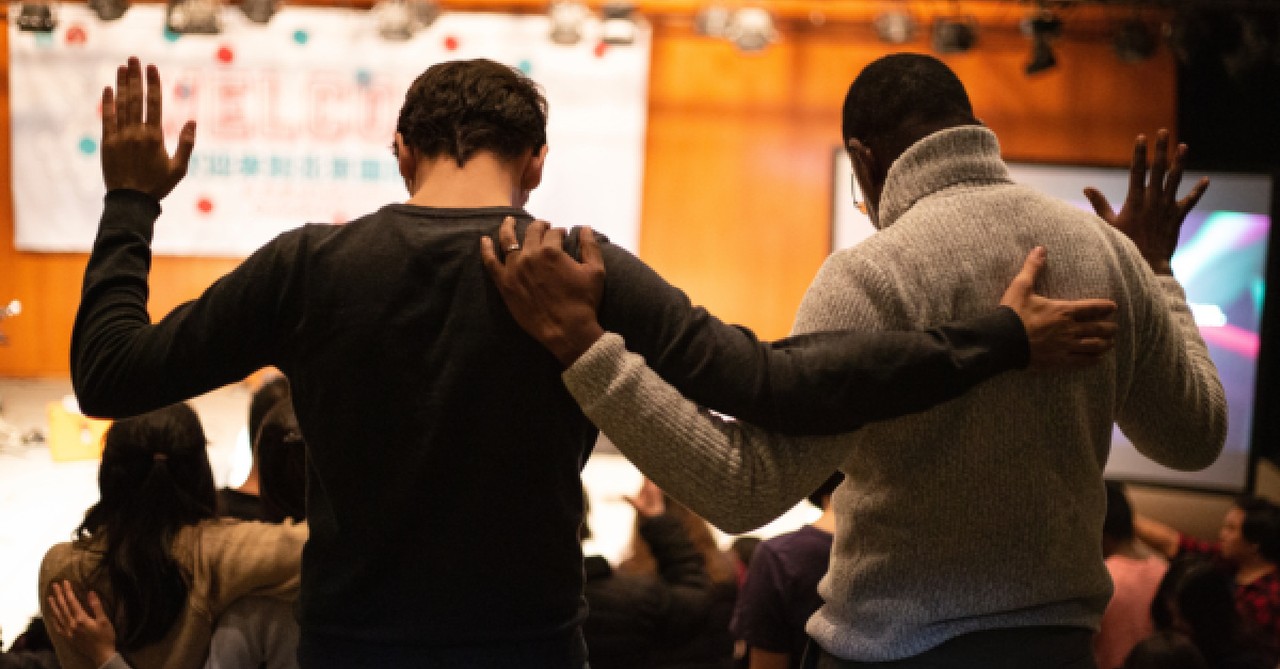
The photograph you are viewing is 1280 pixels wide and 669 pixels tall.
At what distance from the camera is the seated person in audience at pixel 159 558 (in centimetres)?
207

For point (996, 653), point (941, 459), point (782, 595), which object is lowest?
point (782, 595)

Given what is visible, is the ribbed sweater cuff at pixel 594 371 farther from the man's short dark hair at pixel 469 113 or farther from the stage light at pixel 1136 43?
the stage light at pixel 1136 43

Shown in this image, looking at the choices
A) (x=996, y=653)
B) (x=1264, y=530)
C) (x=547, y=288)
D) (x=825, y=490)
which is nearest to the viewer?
(x=547, y=288)

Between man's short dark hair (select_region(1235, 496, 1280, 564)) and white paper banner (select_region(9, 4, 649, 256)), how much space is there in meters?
3.61

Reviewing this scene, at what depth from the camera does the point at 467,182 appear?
1.34 m

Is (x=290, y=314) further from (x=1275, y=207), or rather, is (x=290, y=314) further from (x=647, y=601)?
(x=1275, y=207)

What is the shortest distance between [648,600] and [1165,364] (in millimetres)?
1140

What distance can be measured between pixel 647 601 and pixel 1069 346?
3.96ft

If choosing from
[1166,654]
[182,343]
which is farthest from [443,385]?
[1166,654]

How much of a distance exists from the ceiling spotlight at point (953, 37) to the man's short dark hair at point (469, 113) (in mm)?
4949

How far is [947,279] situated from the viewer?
136 centimetres

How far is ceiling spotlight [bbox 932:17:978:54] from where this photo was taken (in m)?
5.97

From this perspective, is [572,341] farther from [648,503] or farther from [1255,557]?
[1255,557]

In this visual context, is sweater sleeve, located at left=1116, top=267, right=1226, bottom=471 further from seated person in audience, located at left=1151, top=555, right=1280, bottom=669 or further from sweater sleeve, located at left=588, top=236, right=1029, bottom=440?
seated person in audience, located at left=1151, top=555, right=1280, bottom=669
